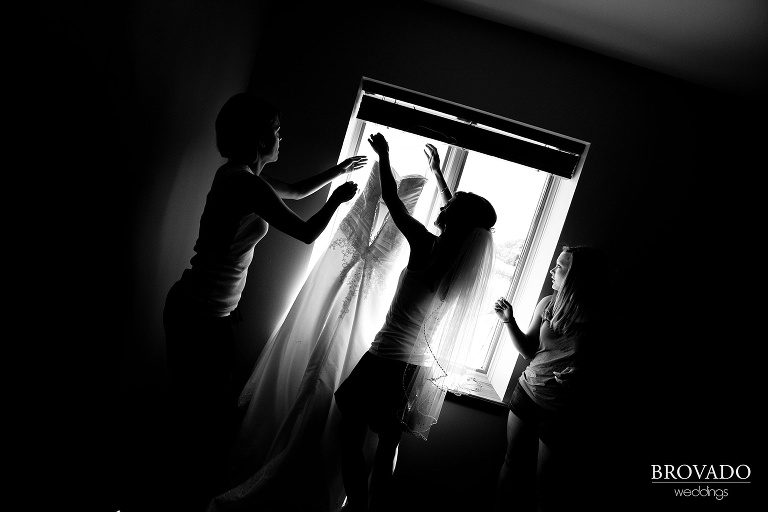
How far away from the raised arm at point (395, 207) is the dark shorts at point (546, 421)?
3.06ft

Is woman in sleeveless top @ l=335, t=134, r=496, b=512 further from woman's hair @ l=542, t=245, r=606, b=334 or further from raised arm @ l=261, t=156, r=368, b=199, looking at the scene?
woman's hair @ l=542, t=245, r=606, b=334

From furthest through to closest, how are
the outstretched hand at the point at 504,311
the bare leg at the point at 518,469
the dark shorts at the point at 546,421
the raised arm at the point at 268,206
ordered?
the outstretched hand at the point at 504,311 → the bare leg at the point at 518,469 → the dark shorts at the point at 546,421 → the raised arm at the point at 268,206

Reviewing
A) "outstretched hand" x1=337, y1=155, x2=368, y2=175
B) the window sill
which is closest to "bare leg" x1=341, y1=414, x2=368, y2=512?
the window sill

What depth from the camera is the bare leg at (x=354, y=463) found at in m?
1.76

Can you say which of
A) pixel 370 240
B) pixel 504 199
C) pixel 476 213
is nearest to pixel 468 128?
pixel 504 199

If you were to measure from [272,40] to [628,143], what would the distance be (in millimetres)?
1948

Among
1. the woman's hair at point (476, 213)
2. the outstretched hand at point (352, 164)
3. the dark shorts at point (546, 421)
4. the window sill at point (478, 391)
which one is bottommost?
the window sill at point (478, 391)

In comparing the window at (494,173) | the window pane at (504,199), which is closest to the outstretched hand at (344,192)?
the window at (494,173)

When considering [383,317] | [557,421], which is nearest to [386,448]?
[383,317]

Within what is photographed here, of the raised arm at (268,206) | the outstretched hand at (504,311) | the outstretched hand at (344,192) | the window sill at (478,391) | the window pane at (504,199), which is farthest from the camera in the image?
the window pane at (504,199)

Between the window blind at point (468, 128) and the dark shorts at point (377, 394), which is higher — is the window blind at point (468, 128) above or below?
above

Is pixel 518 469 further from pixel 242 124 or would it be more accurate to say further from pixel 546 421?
pixel 242 124

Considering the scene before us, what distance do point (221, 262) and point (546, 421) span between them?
158cm

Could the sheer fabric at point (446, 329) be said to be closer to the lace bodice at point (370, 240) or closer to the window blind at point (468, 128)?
the lace bodice at point (370, 240)
